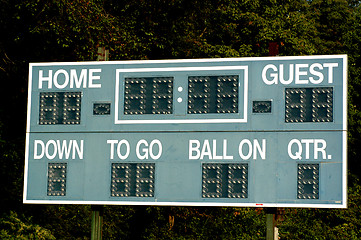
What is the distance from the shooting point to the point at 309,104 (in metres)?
11.3

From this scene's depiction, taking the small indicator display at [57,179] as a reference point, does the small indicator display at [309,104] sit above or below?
above

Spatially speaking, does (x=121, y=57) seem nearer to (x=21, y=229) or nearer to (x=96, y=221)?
(x=21, y=229)

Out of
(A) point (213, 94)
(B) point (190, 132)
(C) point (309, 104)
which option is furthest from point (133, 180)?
(C) point (309, 104)

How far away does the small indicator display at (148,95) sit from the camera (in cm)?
1188

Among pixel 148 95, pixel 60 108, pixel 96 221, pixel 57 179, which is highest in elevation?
pixel 148 95

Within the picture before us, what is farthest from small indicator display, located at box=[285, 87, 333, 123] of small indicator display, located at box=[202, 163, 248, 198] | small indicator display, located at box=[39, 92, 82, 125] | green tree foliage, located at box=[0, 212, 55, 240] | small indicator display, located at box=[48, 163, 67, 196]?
green tree foliage, located at box=[0, 212, 55, 240]

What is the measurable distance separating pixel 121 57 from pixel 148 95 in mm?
8001

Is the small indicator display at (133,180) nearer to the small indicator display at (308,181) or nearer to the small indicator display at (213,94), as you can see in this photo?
the small indicator display at (213,94)

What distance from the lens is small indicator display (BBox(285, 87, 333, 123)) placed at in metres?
11.3

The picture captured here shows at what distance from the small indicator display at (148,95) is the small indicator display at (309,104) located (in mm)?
2014

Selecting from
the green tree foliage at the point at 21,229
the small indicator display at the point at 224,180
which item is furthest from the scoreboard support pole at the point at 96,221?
the green tree foliage at the point at 21,229

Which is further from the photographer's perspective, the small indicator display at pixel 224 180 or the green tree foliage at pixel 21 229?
the green tree foliage at pixel 21 229

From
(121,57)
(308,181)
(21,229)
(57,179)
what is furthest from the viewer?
(121,57)

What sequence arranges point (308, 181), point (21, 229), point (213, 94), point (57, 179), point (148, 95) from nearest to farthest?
point (308, 181) < point (213, 94) < point (148, 95) < point (57, 179) < point (21, 229)
